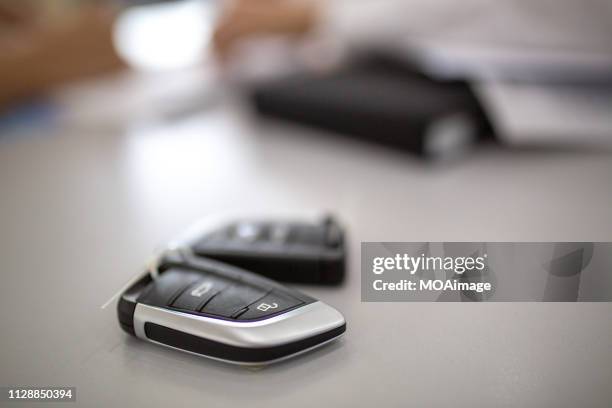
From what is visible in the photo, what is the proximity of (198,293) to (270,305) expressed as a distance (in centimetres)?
5

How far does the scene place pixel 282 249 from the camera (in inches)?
17.6

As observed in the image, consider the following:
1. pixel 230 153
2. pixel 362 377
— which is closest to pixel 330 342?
pixel 362 377

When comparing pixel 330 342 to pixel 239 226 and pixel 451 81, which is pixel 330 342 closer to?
pixel 239 226

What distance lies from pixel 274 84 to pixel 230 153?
0.42 feet

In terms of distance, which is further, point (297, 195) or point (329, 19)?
point (329, 19)

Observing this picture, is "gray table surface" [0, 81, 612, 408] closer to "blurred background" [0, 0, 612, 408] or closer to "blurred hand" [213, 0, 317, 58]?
"blurred background" [0, 0, 612, 408]

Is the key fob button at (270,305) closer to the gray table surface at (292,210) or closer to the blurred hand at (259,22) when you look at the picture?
the gray table surface at (292,210)

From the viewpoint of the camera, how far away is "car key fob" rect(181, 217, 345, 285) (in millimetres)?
438

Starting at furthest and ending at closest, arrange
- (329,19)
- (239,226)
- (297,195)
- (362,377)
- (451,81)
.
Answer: (329,19) < (451,81) < (297,195) < (239,226) < (362,377)

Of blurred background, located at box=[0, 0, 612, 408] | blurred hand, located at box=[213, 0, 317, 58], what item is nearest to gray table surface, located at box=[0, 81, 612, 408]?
blurred background, located at box=[0, 0, 612, 408]

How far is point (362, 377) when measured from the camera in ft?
1.16

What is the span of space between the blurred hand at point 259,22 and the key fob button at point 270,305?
719 millimetres

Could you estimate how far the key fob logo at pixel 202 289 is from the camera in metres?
0.38

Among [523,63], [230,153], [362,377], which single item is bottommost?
[362,377]
